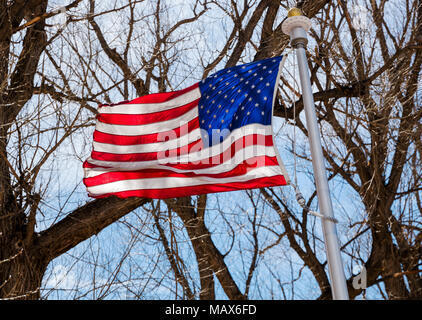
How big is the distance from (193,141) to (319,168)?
1578mm

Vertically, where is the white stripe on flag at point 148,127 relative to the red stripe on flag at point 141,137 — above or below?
above

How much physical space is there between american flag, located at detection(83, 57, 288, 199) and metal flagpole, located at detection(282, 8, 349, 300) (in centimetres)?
37

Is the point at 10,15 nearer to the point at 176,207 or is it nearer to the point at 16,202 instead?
the point at 16,202

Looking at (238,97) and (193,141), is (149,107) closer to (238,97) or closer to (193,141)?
(193,141)

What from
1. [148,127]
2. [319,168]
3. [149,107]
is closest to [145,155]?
[148,127]

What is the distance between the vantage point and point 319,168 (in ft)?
15.4

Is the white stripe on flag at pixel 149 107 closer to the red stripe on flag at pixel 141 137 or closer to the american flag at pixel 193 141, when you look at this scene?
the american flag at pixel 193 141

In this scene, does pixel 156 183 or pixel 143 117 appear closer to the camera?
pixel 156 183

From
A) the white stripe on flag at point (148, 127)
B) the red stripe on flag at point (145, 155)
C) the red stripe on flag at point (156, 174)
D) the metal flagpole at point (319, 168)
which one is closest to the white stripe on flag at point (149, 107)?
the white stripe on flag at point (148, 127)

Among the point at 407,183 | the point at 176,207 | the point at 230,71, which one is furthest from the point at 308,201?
the point at 230,71

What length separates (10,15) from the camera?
8.16m

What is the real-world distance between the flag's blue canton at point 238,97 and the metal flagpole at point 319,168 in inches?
16.5

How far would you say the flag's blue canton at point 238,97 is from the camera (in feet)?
17.8
